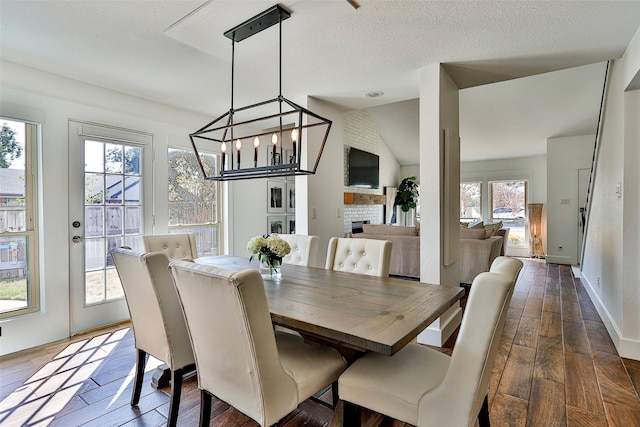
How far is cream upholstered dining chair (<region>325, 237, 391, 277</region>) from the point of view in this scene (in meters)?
2.38

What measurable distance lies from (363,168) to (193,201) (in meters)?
3.57

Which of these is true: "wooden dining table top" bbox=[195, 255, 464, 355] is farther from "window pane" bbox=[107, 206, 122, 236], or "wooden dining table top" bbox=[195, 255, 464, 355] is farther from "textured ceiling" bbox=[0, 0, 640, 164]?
"window pane" bbox=[107, 206, 122, 236]

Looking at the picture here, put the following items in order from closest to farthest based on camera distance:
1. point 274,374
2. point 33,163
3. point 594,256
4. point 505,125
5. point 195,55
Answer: point 274,374 → point 195,55 → point 33,163 → point 594,256 → point 505,125

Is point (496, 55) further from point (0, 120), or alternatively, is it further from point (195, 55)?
point (0, 120)

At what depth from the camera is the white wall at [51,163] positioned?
2693 mm

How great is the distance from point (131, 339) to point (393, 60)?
331 cm

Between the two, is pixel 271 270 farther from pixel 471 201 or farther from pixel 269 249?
pixel 471 201

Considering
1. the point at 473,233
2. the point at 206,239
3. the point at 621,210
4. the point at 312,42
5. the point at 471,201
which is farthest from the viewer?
the point at 471,201

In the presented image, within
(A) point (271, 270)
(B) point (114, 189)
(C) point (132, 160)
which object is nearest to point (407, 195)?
(C) point (132, 160)

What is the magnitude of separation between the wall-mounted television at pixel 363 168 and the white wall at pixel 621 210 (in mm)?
3580

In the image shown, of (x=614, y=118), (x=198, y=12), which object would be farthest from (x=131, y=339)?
(x=614, y=118)

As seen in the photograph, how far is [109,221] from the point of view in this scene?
3320 millimetres

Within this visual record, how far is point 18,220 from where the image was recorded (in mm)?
2758

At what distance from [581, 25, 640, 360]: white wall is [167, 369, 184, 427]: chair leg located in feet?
10.4
